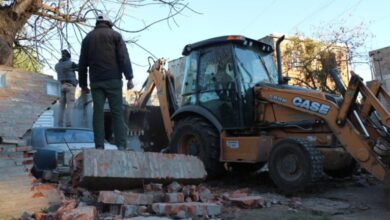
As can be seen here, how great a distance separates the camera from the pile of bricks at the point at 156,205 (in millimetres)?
5617

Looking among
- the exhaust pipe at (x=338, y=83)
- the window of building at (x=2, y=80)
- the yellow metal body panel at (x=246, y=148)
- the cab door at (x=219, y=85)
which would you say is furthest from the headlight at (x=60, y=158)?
the exhaust pipe at (x=338, y=83)

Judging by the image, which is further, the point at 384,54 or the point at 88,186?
the point at 384,54

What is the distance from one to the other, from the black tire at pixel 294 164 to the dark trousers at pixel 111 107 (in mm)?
2518

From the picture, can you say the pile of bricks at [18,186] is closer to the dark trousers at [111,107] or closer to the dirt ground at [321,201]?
the dark trousers at [111,107]

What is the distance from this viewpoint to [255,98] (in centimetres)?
884

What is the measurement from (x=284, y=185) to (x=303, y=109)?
1321 mm

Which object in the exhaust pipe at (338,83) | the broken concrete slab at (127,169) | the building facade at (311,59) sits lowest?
the broken concrete slab at (127,169)

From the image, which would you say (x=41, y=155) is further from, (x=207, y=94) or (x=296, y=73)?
(x=296, y=73)

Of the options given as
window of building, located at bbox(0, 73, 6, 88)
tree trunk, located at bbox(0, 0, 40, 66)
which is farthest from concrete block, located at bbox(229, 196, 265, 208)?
tree trunk, located at bbox(0, 0, 40, 66)

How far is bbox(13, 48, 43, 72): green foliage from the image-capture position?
839 cm

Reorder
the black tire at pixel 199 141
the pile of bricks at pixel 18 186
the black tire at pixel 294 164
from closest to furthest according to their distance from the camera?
the pile of bricks at pixel 18 186 → the black tire at pixel 294 164 → the black tire at pixel 199 141

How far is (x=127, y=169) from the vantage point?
6113 millimetres

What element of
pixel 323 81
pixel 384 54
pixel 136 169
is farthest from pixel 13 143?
pixel 384 54

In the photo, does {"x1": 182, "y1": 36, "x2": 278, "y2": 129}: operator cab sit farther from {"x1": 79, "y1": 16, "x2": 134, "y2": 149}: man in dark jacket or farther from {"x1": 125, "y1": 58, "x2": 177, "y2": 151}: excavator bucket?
{"x1": 79, "y1": 16, "x2": 134, "y2": 149}: man in dark jacket
